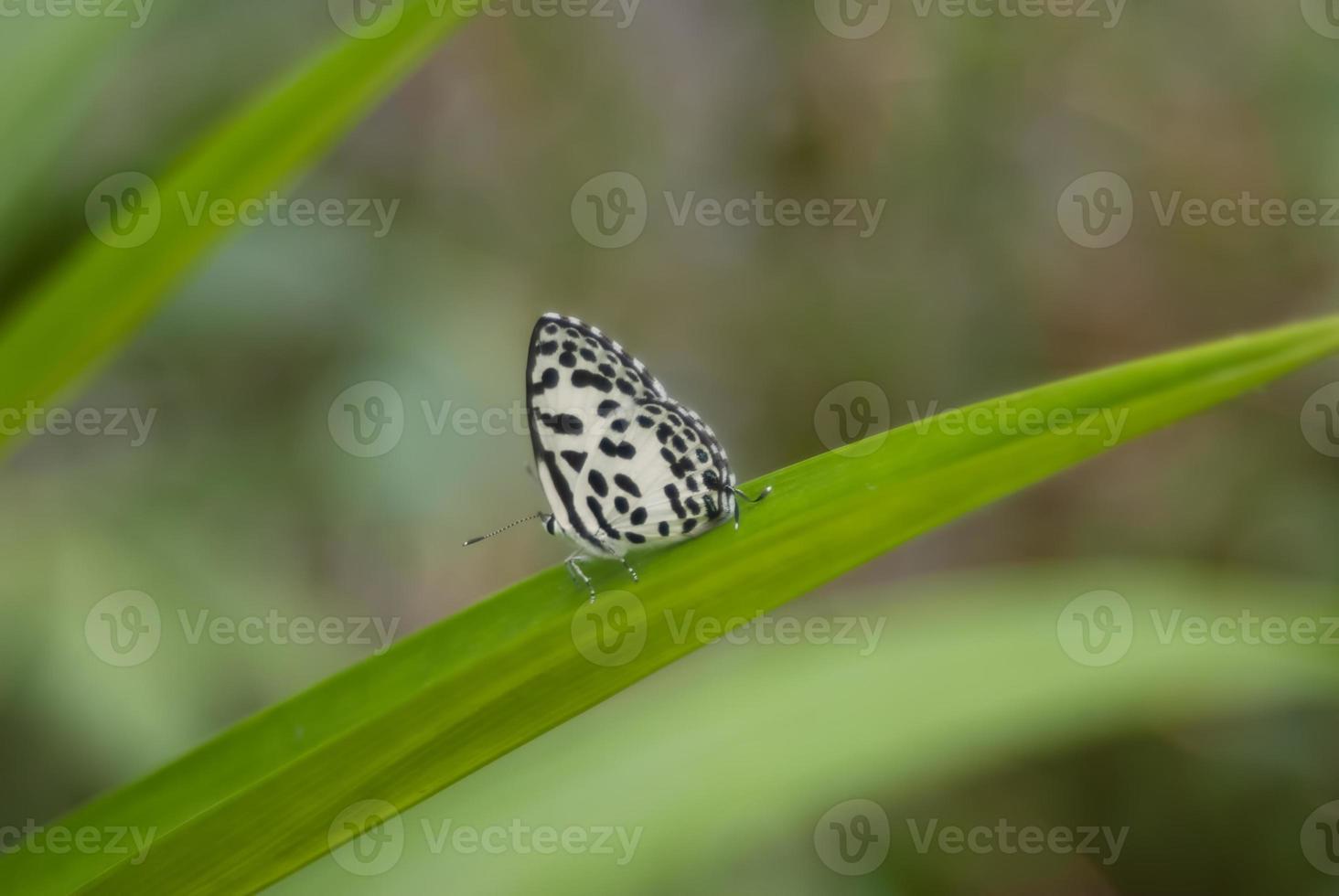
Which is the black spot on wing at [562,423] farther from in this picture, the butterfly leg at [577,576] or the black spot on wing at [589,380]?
the butterfly leg at [577,576]

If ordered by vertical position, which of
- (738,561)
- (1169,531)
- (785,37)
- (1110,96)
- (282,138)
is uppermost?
(785,37)

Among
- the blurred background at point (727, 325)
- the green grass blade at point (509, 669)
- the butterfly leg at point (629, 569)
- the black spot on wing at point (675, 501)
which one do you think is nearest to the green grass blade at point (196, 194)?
the green grass blade at point (509, 669)

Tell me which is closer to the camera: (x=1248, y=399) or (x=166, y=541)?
(x=166, y=541)

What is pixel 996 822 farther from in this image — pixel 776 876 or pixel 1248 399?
pixel 1248 399

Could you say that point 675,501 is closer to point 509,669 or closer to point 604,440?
point 604,440

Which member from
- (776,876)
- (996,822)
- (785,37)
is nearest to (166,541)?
(776,876)

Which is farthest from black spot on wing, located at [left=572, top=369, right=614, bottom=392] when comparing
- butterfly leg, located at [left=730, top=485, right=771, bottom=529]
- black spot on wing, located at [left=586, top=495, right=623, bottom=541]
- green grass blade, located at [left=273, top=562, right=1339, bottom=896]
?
green grass blade, located at [left=273, top=562, right=1339, bottom=896]

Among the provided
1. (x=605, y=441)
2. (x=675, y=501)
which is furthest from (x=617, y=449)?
(x=675, y=501)
